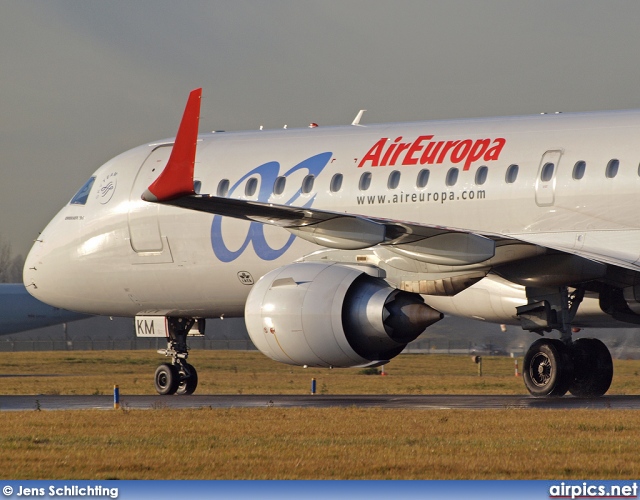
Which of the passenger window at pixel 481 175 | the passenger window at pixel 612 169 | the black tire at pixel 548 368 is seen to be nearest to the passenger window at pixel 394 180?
the passenger window at pixel 481 175

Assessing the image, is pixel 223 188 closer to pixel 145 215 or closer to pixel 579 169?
pixel 145 215

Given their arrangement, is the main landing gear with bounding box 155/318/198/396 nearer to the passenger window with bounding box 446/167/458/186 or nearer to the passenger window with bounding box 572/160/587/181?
the passenger window with bounding box 446/167/458/186

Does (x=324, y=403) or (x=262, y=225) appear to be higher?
(x=262, y=225)

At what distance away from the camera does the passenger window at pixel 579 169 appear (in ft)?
65.5

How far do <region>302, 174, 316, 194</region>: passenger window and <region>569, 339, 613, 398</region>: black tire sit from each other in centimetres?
550

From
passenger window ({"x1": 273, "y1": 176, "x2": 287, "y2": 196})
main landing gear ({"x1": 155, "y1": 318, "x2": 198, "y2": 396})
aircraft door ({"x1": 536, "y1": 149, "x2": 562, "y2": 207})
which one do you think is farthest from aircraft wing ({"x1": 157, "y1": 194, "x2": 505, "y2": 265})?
main landing gear ({"x1": 155, "y1": 318, "x2": 198, "y2": 396})

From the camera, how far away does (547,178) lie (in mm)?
20266

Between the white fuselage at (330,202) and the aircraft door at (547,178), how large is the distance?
0.02 metres

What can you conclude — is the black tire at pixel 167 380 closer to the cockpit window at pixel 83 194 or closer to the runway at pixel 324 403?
the runway at pixel 324 403

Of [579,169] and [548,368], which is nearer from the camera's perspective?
[579,169]

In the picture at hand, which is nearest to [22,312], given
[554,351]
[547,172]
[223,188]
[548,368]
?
[223,188]

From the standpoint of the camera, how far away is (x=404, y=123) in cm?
2320

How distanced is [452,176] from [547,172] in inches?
68.3

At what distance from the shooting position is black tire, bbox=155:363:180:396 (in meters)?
25.9
